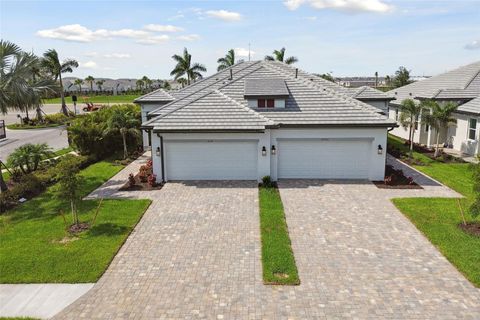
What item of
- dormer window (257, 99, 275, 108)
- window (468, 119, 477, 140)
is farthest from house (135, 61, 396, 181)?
window (468, 119, 477, 140)

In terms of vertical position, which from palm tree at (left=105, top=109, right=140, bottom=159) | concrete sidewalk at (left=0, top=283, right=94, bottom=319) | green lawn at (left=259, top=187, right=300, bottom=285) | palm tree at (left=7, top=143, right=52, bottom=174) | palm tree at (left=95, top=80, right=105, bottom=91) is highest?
palm tree at (left=95, top=80, right=105, bottom=91)

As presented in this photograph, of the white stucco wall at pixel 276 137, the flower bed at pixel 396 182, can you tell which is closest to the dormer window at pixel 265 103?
the white stucco wall at pixel 276 137

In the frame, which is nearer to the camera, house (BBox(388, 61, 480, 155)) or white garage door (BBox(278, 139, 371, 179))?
white garage door (BBox(278, 139, 371, 179))

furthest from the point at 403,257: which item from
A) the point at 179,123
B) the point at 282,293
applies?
the point at 179,123

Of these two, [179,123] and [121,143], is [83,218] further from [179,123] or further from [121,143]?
[121,143]

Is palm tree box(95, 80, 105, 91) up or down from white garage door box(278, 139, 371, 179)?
up

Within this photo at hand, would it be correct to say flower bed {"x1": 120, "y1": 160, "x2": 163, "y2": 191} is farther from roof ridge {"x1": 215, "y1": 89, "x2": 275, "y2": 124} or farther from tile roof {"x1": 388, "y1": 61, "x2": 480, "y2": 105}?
tile roof {"x1": 388, "y1": 61, "x2": 480, "y2": 105}

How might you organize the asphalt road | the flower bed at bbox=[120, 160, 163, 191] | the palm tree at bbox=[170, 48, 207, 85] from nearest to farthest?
the flower bed at bbox=[120, 160, 163, 191] < the asphalt road < the palm tree at bbox=[170, 48, 207, 85]
